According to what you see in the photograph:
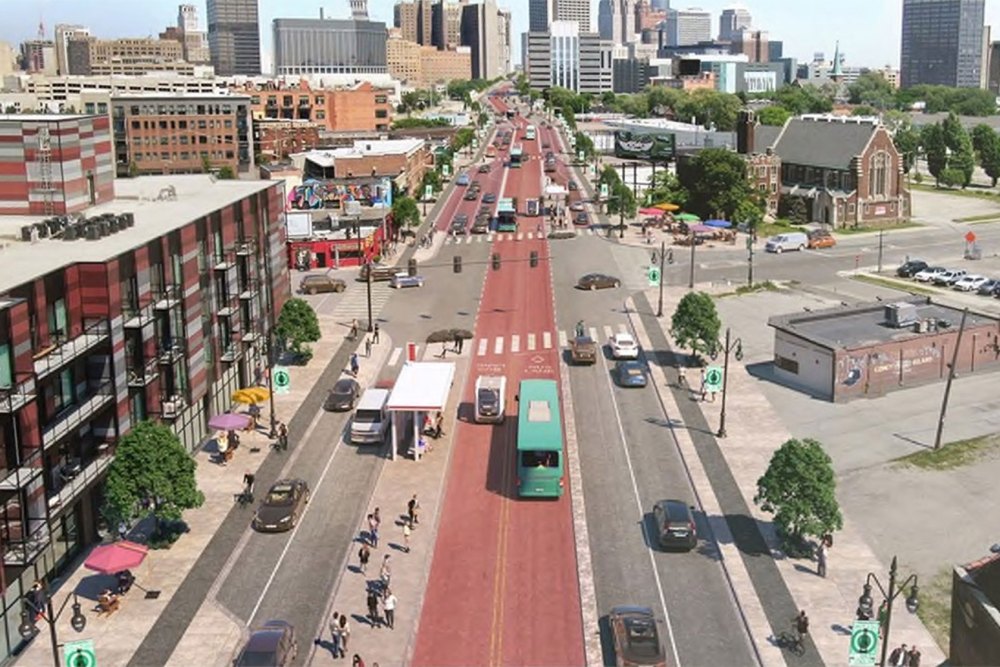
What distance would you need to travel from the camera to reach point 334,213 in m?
119

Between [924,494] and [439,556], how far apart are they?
74.6 feet

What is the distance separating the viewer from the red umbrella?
4000cm

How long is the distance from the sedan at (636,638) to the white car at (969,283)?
7080cm

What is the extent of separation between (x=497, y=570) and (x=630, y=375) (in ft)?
88.0

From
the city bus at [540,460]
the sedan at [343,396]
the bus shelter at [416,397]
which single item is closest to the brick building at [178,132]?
the sedan at [343,396]

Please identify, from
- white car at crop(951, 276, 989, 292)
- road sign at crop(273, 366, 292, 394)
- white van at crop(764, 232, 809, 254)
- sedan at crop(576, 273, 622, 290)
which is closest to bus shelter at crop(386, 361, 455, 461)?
road sign at crop(273, 366, 292, 394)

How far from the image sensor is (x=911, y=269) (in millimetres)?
102500

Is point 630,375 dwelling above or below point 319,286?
below

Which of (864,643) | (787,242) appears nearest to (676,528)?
(864,643)

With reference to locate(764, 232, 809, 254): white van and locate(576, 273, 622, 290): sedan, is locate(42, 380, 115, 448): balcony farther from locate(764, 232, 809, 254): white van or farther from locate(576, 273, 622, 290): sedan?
locate(764, 232, 809, 254): white van

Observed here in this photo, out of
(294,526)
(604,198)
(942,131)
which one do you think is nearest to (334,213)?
(604,198)

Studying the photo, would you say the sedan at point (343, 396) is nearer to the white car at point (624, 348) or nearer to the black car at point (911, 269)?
the white car at point (624, 348)

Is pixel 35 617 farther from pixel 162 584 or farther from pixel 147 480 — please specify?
pixel 147 480

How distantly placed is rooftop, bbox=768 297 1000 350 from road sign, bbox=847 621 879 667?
32.8m
